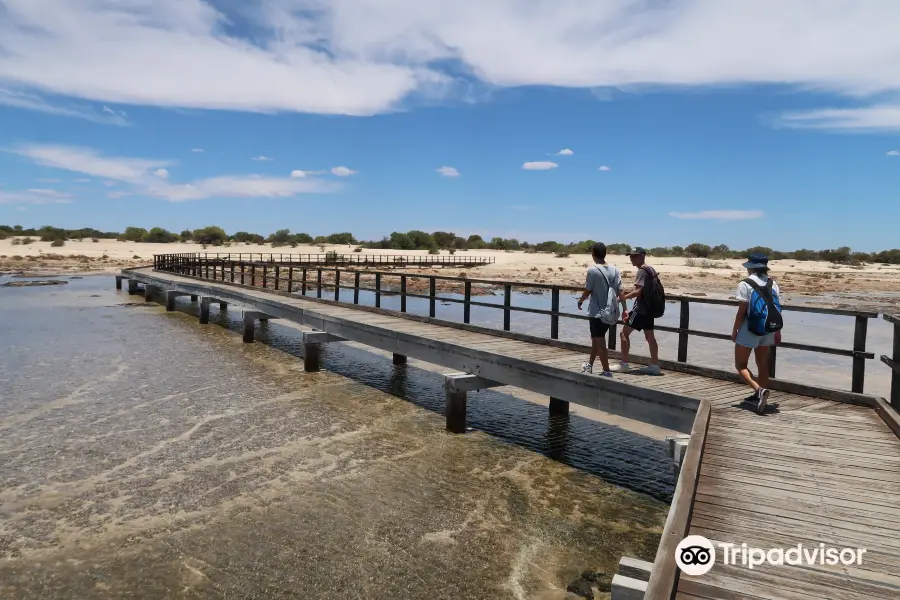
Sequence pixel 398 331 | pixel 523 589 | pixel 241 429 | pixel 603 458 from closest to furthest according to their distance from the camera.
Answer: pixel 523 589 → pixel 603 458 → pixel 241 429 → pixel 398 331

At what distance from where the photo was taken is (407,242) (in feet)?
350

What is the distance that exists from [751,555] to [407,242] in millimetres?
104338

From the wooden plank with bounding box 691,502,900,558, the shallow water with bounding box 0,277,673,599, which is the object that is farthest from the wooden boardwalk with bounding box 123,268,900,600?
the shallow water with bounding box 0,277,673,599

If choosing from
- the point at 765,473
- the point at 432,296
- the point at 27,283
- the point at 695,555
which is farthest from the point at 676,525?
the point at 27,283

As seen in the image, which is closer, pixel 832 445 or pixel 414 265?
pixel 832 445

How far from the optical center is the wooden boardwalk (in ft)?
10.8

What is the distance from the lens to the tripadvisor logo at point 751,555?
342 centimetres

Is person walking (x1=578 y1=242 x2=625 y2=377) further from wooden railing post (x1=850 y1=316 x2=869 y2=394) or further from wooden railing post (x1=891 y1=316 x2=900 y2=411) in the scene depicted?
wooden railing post (x1=891 y1=316 x2=900 y2=411)

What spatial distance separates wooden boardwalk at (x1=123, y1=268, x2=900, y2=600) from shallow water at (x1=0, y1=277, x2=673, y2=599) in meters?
1.19

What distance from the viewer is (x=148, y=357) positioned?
594 inches

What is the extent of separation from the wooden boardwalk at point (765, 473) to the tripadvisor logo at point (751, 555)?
4 cm

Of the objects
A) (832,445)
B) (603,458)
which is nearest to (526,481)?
(603,458)

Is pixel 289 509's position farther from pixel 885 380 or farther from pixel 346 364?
pixel 885 380

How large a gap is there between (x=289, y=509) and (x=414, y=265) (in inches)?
2263
